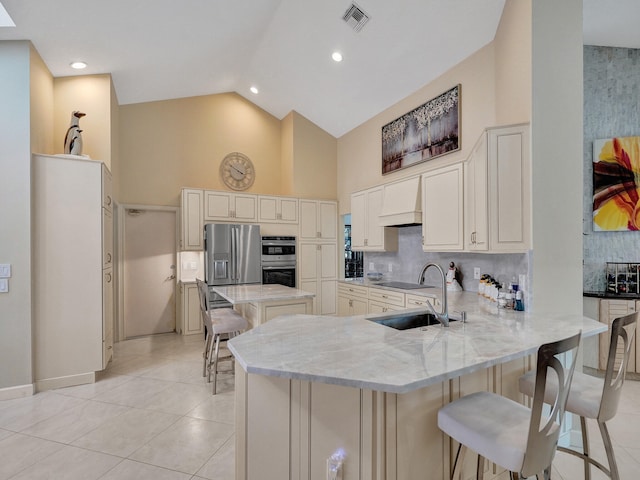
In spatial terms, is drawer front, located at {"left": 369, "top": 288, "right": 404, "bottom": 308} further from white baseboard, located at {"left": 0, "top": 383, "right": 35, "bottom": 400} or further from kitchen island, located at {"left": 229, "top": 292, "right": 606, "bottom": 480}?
white baseboard, located at {"left": 0, "top": 383, "right": 35, "bottom": 400}

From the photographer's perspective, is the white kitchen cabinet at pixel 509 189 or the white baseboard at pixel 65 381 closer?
the white kitchen cabinet at pixel 509 189

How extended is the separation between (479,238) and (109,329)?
3.93 m

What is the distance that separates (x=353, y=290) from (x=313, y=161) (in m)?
2.54

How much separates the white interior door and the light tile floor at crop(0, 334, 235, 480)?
5.15 ft

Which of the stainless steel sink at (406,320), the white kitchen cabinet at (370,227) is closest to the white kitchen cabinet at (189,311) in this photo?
the white kitchen cabinet at (370,227)

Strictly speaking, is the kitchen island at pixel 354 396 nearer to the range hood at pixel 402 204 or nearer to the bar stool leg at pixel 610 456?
the bar stool leg at pixel 610 456

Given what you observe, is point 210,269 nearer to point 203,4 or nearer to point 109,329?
point 109,329

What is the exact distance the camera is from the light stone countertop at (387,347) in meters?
1.20

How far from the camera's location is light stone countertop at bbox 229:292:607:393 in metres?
1.20

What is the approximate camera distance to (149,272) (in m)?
5.14

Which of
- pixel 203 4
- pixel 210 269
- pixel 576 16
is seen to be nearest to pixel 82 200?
pixel 210 269

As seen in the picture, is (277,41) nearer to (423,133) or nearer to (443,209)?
(423,133)

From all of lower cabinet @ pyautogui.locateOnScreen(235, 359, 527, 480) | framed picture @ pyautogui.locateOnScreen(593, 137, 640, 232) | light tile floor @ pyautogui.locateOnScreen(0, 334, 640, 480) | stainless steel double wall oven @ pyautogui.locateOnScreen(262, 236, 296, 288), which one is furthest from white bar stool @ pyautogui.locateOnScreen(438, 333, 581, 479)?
stainless steel double wall oven @ pyautogui.locateOnScreen(262, 236, 296, 288)

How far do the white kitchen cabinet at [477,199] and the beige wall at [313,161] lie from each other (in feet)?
10.5
